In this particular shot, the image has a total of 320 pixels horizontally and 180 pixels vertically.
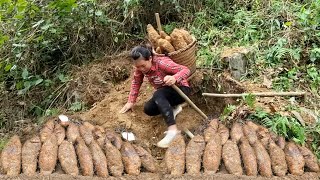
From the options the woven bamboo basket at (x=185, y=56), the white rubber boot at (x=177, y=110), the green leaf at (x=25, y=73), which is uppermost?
the woven bamboo basket at (x=185, y=56)

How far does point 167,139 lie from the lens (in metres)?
4.54

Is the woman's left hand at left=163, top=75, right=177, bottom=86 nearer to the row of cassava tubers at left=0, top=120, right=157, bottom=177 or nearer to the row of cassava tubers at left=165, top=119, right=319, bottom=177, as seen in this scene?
the row of cassava tubers at left=165, top=119, right=319, bottom=177

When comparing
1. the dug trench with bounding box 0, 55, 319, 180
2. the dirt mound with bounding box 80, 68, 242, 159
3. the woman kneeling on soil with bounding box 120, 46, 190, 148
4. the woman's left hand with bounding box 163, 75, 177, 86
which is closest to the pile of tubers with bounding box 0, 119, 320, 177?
the dug trench with bounding box 0, 55, 319, 180

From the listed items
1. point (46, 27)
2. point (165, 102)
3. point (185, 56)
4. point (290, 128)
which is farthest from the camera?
point (46, 27)

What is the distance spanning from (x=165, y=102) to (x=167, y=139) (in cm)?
40

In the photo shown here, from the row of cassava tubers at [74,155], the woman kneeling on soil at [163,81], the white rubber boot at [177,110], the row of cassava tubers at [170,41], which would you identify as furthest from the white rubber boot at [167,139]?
the row of cassava tubers at [170,41]

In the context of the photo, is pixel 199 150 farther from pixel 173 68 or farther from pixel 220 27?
pixel 220 27

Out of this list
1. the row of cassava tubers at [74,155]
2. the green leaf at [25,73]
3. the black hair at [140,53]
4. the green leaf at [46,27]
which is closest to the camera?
the row of cassava tubers at [74,155]

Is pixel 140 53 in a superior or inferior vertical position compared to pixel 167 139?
superior

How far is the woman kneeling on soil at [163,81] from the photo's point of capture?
452 centimetres

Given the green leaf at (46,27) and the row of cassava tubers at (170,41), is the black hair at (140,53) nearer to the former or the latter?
the row of cassava tubers at (170,41)

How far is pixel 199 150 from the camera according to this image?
423cm

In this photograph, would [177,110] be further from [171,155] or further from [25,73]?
[25,73]

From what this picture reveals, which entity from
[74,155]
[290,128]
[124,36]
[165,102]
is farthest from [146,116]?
[124,36]
